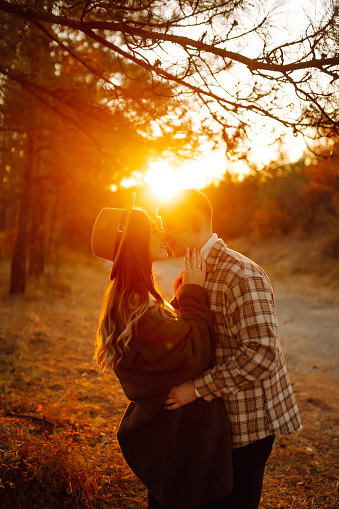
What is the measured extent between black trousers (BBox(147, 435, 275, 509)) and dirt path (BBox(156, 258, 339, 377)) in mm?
2373

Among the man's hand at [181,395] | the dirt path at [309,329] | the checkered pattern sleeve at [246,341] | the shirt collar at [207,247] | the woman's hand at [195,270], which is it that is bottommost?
the dirt path at [309,329]

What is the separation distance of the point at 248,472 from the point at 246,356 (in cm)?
67

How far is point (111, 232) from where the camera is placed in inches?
83.1

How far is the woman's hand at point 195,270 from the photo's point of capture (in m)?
2.07

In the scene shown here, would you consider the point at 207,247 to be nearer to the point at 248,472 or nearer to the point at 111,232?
the point at 111,232

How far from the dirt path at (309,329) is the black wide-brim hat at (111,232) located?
2.11 meters

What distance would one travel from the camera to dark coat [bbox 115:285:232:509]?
1888mm

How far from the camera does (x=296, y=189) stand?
2575 centimetres

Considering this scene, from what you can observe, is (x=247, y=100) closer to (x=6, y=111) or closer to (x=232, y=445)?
(x=232, y=445)

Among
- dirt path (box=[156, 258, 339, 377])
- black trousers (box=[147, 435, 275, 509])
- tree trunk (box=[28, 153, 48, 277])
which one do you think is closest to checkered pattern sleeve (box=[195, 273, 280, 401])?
black trousers (box=[147, 435, 275, 509])

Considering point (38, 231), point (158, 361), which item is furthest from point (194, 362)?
point (38, 231)

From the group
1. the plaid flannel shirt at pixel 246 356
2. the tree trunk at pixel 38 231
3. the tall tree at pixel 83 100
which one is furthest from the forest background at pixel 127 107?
the tree trunk at pixel 38 231

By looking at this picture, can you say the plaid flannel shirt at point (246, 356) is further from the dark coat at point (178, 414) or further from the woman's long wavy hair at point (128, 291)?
the woman's long wavy hair at point (128, 291)

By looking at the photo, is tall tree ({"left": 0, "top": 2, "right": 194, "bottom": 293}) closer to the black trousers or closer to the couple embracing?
the couple embracing
